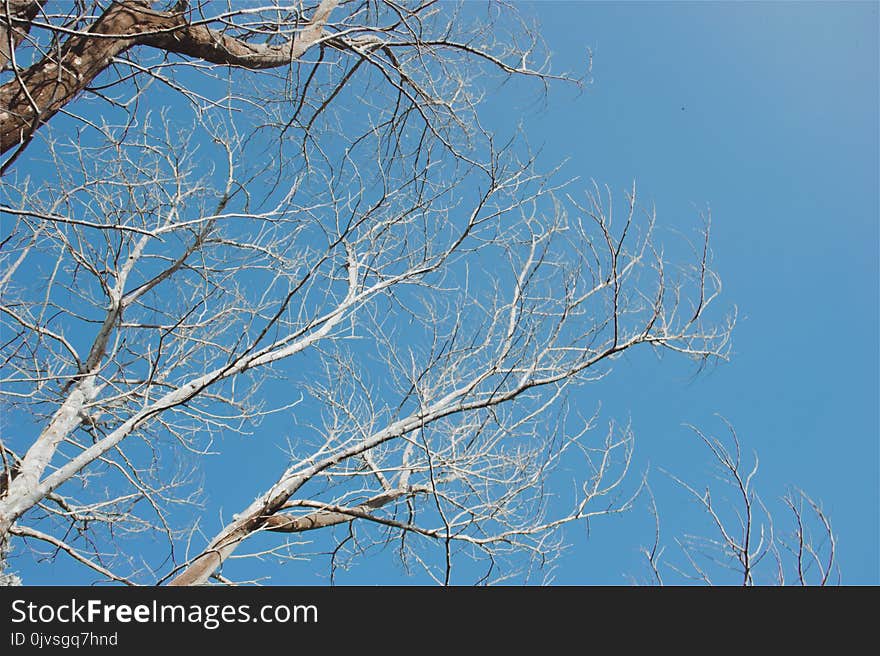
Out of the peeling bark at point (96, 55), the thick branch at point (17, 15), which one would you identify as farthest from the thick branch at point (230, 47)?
the thick branch at point (17, 15)

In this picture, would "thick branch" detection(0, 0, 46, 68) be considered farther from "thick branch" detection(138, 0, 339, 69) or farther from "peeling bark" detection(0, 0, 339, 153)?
"thick branch" detection(138, 0, 339, 69)

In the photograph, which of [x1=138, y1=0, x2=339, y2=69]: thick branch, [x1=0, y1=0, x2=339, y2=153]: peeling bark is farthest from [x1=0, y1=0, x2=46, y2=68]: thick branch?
[x1=138, y1=0, x2=339, y2=69]: thick branch

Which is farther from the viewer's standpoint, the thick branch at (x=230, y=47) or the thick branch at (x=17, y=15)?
the thick branch at (x=230, y=47)

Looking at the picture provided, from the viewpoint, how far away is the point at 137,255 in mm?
5430

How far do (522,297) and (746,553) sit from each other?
1745 millimetres

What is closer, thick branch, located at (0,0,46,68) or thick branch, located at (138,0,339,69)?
thick branch, located at (0,0,46,68)

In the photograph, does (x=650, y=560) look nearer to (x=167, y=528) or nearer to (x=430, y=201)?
(x=430, y=201)

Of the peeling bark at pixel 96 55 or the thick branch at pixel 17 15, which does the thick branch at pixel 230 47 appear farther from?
the thick branch at pixel 17 15

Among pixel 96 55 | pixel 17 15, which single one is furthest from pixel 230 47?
pixel 17 15

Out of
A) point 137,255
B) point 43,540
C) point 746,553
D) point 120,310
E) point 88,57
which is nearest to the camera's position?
point 88,57

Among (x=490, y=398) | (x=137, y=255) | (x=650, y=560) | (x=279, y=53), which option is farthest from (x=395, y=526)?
(x=137, y=255)

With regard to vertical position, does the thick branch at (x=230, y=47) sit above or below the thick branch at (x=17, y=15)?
above

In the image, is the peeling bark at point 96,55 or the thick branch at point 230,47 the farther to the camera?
the thick branch at point 230,47

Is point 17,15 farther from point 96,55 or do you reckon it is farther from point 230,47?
point 230,47
